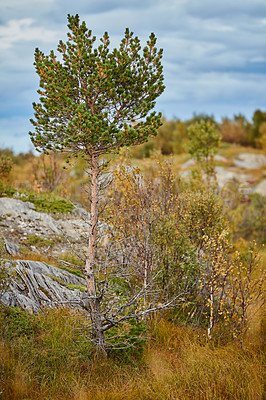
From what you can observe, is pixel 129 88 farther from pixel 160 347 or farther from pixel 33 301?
pixel 160 347

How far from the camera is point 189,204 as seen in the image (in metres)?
10.3

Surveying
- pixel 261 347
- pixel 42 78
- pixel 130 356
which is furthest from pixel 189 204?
pixel 42 78

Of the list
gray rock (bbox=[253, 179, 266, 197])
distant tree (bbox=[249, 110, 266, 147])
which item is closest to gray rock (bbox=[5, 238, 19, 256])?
gray rock (bbox=[253, 179, 266, 197])

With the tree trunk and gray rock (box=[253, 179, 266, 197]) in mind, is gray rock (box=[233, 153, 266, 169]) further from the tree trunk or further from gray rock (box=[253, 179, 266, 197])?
the tree trunk

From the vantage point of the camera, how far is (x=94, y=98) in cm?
651

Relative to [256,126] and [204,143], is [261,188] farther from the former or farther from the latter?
[256,126]

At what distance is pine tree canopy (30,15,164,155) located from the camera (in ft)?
20.2

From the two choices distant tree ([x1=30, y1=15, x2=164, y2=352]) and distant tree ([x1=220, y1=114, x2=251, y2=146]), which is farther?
distant tree ([x1=220, y1=114, x2=251, y2=146])

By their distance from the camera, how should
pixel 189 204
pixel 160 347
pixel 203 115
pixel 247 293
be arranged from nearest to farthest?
pixel 160 347 < pixel 247 293 < pixel 189 204 < pixel 203 115

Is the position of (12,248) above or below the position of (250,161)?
below

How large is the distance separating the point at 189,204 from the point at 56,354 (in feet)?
19.4

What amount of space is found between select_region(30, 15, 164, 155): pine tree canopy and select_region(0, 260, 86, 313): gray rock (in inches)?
131

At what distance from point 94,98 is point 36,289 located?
4795mm

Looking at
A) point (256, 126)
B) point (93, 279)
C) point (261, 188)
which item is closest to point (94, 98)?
point (93, 279)
